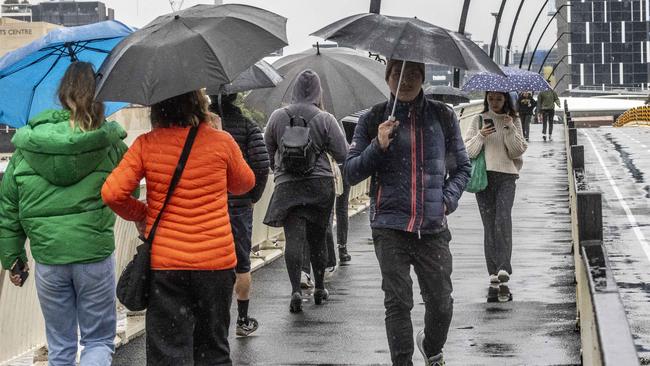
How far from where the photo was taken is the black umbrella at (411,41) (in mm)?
6891

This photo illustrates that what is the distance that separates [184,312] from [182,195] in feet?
1.79

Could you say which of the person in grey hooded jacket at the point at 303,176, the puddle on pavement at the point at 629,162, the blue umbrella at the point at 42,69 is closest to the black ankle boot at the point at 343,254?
the person in grey hooded jacket at the point at 303,176

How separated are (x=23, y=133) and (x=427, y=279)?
2309 millimetres

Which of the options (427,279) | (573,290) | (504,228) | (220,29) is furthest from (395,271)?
(573,290)

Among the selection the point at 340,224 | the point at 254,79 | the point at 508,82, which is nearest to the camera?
the point at 254,79

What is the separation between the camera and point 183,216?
6.26m

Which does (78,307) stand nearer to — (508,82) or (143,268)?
(143,268)

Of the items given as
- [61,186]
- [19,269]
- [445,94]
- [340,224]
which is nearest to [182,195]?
[61,186]

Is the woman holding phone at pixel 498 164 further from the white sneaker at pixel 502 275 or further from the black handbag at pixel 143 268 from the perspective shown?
the black handbag at pixel 143 268

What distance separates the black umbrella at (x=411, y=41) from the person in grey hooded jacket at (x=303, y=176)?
3.08m

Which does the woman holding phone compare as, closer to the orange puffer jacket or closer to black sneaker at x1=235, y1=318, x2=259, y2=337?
black sneaker at x1=235, y1=318, x2=259, y2=337

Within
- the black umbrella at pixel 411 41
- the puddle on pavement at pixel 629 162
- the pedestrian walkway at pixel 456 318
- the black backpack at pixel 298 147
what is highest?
the black umbrella at pixel 411 41

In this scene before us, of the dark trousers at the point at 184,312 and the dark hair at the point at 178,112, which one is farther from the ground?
the dark hair at the point at 178,112

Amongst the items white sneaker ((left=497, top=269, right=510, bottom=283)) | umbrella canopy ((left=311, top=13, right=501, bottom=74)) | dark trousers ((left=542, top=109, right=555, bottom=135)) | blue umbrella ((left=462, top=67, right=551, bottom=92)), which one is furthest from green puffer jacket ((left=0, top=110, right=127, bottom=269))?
dark trousers ((left=542, top=109, right=555, bottom=135))
